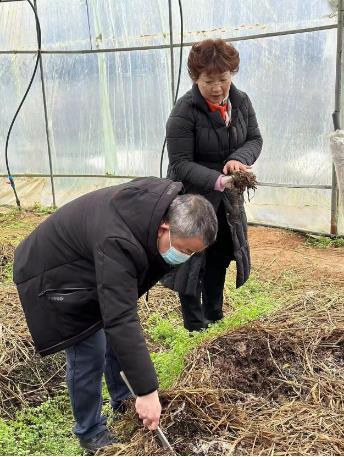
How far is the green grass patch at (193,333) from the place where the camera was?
2.94m

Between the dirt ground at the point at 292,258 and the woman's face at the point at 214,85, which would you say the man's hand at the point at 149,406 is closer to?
the woman's face at the point at 214,85

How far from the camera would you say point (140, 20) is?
710cm

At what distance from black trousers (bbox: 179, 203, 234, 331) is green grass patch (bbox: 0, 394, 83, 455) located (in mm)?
871

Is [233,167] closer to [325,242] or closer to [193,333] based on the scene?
[193,333]

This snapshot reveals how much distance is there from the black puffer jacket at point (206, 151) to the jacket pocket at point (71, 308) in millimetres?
926

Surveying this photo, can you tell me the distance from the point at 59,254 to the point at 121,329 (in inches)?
17.3

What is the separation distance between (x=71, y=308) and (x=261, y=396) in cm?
109

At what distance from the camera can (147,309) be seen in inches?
169

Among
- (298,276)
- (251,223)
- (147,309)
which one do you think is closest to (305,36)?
(251,223)

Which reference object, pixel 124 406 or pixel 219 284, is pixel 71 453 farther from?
pixel 219 284

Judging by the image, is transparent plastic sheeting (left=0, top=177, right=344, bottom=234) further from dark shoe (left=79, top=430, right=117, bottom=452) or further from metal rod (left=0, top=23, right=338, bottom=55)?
dark shoe (left=79, top=430, right=117, bottom=452)

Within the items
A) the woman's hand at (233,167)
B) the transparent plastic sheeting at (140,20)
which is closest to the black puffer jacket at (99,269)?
the woman's hand at (233,167)

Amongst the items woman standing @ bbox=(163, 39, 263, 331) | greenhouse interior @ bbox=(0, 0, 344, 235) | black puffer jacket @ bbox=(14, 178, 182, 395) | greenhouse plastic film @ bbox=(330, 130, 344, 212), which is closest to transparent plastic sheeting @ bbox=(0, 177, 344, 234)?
greenhouse interior @ bbox=(0, 0, 344, 235)

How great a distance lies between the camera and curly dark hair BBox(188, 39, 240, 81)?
2.73 meters
